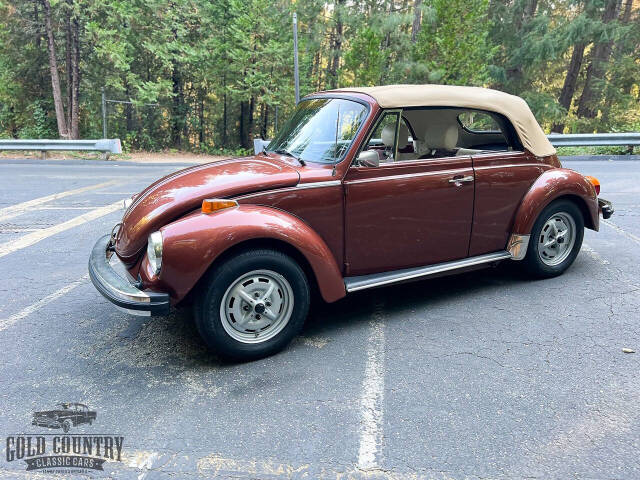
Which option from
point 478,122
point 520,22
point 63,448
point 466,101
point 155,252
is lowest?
point 63,448

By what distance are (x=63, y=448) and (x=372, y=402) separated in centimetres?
169

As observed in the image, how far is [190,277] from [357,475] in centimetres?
154

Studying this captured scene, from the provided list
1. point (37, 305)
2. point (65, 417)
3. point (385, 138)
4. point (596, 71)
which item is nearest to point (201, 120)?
point (596, 71)

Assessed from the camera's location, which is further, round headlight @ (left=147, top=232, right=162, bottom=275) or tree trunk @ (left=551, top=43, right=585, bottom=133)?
tree trunk @ (left=551, top=43, right=585, bottom=133)

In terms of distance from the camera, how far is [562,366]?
3.04 meters

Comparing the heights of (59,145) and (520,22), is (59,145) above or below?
below

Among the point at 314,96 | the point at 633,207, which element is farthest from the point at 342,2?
the point at 314,96

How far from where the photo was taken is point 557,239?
4516mm

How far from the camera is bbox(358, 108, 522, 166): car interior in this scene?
13.0 ft

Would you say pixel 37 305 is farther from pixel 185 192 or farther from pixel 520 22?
pixel 520 22

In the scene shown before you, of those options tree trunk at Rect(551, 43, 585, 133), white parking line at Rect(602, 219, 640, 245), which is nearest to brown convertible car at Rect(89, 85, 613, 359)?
white parking line at Rect(602, 219, 640, 245)

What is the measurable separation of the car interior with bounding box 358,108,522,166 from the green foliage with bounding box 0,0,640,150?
14.4 meters

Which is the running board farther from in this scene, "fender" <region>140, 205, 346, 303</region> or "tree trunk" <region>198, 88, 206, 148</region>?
"tree trunk" <region>198, 88, 206, 148</region>

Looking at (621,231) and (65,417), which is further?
(621,231)
